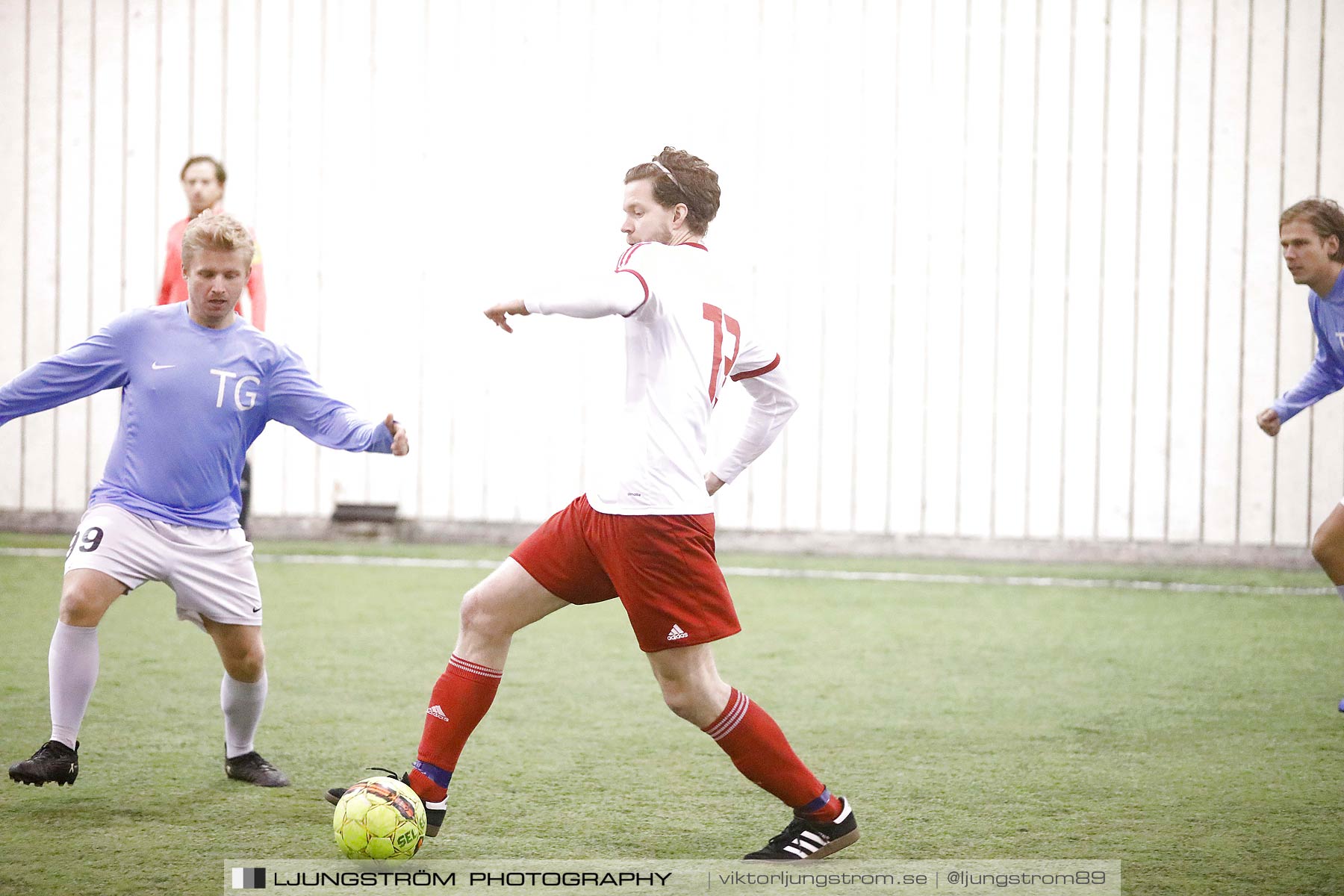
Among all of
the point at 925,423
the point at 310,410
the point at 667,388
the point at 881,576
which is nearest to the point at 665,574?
the point at 667,388

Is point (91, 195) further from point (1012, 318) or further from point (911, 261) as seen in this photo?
point (1012, 318)

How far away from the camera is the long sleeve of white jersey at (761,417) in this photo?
347 centimetres

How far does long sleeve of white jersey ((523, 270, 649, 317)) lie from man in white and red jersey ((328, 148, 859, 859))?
24mm

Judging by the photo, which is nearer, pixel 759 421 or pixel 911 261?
pixel 759 421

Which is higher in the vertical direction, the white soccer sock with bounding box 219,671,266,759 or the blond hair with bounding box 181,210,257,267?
the blond hair with bounding box 181,210,257,267

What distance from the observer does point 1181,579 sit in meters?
8.51

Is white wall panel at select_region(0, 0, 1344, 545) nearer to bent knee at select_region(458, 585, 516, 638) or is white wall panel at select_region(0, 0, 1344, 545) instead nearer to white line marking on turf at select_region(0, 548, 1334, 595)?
white line marking on turf at select_region(0, 548, 1334, 595)

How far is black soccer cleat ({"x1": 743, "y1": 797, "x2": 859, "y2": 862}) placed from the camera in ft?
10.2

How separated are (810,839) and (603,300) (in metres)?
1.33

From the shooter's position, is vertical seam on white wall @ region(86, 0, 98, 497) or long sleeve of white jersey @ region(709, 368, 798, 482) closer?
long sleeve of white jersey @ region(709, 368, 798, 482)

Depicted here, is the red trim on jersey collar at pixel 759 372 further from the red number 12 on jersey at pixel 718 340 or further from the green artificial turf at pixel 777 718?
the green artificial turf at pixel 777 718

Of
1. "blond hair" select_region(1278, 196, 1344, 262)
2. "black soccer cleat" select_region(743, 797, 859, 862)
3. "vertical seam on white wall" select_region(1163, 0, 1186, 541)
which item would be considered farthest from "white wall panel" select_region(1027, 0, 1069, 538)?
"black soccer cleat" select_region(743, 797, 859, 862)

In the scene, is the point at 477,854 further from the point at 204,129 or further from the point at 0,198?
the point at 0,198

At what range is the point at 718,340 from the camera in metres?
3.13
